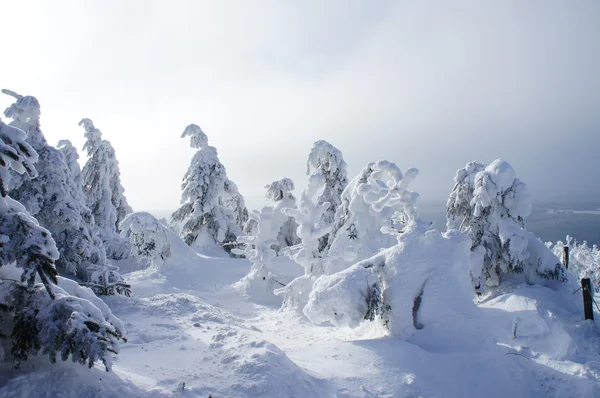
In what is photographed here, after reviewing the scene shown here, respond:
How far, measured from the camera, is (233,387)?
5441mm

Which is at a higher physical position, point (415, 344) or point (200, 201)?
point (200, 201)

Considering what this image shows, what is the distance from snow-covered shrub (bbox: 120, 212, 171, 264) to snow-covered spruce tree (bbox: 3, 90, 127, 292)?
5.02m

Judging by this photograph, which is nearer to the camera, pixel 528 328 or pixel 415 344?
pixel 415 344

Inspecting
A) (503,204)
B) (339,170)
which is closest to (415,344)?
(503,204)

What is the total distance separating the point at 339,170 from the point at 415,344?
17.4 metres

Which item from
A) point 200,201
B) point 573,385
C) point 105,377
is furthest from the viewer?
point 200,201

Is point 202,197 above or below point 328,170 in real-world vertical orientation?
below

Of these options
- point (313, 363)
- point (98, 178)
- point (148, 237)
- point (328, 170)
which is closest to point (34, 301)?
point (313, 363)

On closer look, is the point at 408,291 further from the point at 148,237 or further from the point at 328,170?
the point at 328,170

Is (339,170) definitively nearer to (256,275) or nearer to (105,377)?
(256,275)

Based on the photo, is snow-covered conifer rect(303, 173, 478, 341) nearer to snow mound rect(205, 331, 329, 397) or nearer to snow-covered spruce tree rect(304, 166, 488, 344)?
snow-covered spruce tree rect(304, 166, 488, 344)

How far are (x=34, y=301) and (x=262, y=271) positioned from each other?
39.6ft

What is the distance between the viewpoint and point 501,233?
41.1 ft

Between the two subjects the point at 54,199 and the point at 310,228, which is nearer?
the point at 54,199
